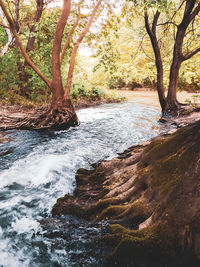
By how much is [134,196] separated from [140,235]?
2.43 feet

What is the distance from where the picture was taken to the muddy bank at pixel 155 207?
5.65 feet

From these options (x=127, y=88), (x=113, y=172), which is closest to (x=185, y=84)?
(x=127, y=88)

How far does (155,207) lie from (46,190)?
102 inches

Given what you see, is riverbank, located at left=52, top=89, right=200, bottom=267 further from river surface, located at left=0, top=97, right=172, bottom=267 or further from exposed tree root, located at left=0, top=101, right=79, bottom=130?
exposed tree root, located at left=0, top=101, right=79, bottom=130

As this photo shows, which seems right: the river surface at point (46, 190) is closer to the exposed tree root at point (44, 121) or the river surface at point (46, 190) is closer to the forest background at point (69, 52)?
the exposed tree root at point (44, 121)

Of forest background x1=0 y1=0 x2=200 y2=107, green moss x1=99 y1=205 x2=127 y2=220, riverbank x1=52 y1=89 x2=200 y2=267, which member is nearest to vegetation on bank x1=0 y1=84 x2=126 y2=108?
forest background x1=0 y1=0 x2=200 y2=107

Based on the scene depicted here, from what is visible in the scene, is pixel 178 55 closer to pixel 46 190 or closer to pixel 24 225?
pixel 46 190

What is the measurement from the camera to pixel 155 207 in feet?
7.06

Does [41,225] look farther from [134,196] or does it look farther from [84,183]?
[134,196]

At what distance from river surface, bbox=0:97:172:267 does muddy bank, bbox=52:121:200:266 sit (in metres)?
0.26

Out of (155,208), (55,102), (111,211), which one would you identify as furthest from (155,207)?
(55,102)

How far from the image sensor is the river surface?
231 cm

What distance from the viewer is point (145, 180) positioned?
266 cm

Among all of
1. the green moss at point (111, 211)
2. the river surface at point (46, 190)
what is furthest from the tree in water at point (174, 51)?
the green moss at point (111, 211)
